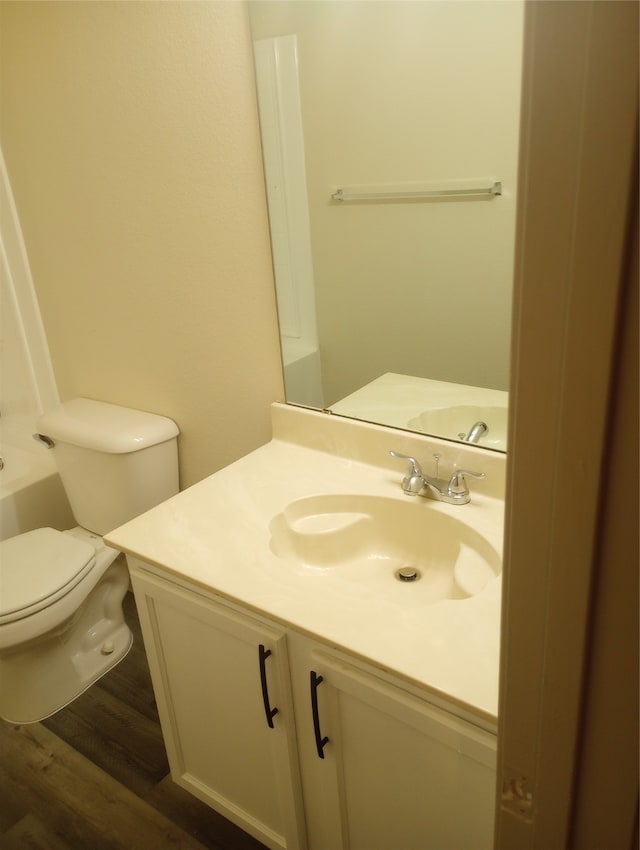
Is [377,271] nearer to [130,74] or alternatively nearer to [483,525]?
[483,525]

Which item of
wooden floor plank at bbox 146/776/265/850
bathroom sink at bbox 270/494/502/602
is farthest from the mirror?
wooden floor plank at bbox 146/776/265/850

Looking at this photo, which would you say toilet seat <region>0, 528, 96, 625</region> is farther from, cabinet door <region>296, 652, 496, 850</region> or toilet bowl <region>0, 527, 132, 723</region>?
cabinet door <region>296, 652, 496, 850</region>

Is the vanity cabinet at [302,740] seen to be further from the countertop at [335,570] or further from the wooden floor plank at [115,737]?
the wooden floor plank at [115,737]

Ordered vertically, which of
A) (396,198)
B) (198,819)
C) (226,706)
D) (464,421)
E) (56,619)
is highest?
(396,198)

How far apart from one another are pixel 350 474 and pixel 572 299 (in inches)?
43.8

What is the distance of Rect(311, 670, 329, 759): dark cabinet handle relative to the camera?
101cm

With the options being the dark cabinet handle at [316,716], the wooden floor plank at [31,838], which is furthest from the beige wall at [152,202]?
the wooden floor plank at [31,838]

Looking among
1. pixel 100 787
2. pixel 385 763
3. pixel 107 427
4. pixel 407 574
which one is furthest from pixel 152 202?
pixel 100 787

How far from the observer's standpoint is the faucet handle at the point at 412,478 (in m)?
1.30

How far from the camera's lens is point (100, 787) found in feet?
5.27

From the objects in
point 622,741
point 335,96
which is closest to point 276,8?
point 335,96

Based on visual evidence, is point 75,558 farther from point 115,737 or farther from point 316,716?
point 316,716

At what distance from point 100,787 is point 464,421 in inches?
52.1

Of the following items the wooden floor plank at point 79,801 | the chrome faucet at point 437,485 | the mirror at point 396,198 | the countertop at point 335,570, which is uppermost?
the mirror at point 396,198
